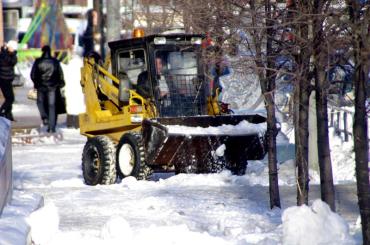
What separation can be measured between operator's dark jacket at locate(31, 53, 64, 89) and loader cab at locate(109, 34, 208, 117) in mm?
7508

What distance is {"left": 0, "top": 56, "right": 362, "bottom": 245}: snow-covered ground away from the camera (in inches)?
358

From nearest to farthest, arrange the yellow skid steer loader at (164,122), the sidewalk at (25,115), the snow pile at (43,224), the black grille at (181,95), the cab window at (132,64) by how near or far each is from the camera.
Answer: the snow pile at (43,224) → the yellow skid steer loader at (164,122) → the black grille at (181,95) → the cab window at (132,64) → the sidewalk at (25,115)

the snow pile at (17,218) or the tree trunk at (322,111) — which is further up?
the tree trunk at (322,111)

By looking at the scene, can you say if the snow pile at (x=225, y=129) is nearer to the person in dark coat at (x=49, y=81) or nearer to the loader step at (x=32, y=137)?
the loader step at (x=32, y=137)

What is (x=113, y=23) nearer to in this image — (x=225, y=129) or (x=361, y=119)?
(x=225, y=129)

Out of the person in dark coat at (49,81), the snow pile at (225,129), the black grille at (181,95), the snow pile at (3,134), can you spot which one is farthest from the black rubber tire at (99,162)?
the person in dark coat at (49,81)

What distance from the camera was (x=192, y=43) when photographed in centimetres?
1595

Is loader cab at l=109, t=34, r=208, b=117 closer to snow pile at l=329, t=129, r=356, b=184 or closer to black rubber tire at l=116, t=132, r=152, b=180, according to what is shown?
black rubber tire at l=116, t=132, r=152, b=180

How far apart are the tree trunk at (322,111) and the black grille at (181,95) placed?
661 centimetres

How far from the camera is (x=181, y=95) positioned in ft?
55.5

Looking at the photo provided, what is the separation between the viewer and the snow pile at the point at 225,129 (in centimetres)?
1586

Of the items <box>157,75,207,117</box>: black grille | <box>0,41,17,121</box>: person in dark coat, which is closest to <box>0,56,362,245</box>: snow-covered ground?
<box>157,75,207,117</box>: black grille

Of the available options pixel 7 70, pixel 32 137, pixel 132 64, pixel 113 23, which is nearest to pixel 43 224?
pixel 132 64

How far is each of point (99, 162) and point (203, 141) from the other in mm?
1864
